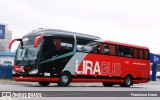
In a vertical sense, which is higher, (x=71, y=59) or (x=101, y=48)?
(x=101, y=48)

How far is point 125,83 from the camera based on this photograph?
30.2 meters

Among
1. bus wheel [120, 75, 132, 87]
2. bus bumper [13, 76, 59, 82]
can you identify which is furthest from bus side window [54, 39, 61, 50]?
bus wheel [120, 75, 132, 87]

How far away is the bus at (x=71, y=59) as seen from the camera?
887 inches

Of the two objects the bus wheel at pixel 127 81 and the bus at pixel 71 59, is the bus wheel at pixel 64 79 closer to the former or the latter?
the bus at pixel 71 59

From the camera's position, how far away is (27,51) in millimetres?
22969

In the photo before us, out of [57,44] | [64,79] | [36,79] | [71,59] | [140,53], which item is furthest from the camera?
[140,53]

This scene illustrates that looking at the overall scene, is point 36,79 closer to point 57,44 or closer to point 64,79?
point 64,79

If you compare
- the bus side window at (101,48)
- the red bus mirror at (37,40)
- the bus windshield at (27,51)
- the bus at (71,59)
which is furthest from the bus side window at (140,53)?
the red bus mirror at (37,40)

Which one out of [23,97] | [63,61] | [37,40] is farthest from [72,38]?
[23,97]

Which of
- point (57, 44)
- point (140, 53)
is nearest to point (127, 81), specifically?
point (140, 53)

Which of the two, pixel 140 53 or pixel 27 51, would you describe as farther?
pixel 140 53

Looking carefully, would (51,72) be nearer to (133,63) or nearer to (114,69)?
(114,69)

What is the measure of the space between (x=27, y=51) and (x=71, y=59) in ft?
9.71

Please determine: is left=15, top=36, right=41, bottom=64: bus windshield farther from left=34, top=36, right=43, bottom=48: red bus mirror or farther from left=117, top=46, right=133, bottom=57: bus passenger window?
left=117, top=46, right=133, bottom=57: bus passenger window
